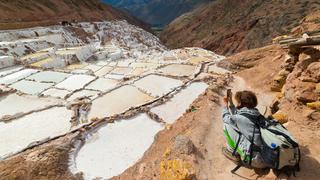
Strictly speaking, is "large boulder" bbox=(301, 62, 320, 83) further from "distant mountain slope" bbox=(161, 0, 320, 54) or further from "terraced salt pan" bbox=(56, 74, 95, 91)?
"distant mountain slope" bbox=(161, 0, 320, 54)

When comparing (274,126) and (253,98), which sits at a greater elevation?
(253,98)

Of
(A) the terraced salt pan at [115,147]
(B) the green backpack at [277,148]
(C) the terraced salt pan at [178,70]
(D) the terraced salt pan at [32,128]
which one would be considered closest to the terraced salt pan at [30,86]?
(D) the terraced salt pan at [32,128]

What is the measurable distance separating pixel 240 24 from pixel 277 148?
42.5 metres

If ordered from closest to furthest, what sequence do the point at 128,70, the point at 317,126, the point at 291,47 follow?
the point at 317,126 < the point at 291,47 < the point at 128,70

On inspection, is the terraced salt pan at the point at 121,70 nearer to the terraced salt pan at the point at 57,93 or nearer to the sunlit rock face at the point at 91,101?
the sunlit rock face at the point at 91,101

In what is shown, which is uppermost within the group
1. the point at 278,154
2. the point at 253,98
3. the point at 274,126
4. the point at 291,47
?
the point at 291,47

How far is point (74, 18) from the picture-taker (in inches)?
1531

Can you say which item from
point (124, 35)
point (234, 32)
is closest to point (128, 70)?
point (124, 35)

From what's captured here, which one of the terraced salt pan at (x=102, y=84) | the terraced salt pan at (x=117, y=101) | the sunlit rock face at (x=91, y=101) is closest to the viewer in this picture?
the sunlit rock face at (x=91, y=101)

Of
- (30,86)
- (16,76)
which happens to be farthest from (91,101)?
(16,76)

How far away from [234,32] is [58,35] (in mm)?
27413

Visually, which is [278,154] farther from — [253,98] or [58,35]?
[58,35]

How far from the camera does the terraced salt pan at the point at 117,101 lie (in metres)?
9.43

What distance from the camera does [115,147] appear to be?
7.13 m
